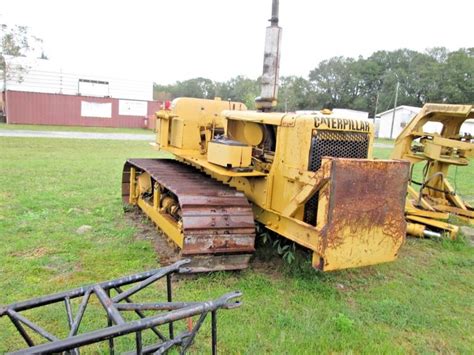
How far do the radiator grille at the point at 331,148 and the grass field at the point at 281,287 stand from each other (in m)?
0.79

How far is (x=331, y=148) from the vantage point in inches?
178

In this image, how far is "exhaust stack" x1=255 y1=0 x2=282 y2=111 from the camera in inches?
231

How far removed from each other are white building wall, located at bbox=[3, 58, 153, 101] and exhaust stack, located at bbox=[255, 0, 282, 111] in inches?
1338

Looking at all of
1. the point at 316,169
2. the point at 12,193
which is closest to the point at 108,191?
the point at 12,193

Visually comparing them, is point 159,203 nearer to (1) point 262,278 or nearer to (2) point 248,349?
(1) point 262,278

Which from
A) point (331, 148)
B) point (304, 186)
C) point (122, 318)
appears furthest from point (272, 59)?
point (122, 318)

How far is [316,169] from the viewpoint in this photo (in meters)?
4.47

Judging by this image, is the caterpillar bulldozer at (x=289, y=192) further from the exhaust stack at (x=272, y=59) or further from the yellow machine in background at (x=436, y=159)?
the yellow machine in background at (x=436, y=159)

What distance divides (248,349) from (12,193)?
21.9ft

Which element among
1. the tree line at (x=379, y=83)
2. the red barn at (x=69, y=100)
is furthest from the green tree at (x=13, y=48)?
the tree line at (x=379, y=83)

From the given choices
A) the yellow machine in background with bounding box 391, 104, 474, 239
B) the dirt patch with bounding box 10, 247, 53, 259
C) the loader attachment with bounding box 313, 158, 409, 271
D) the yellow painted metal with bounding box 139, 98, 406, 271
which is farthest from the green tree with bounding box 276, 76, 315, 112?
the loader attachment with bounding box 313, 158, 409, 271

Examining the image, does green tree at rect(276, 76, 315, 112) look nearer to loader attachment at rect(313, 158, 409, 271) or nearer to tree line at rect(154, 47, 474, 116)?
tree line at rect(154, 47, 474, 116)

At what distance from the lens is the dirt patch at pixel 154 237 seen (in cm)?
532

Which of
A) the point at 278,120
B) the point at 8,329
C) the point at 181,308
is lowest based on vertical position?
the point at 8,329
